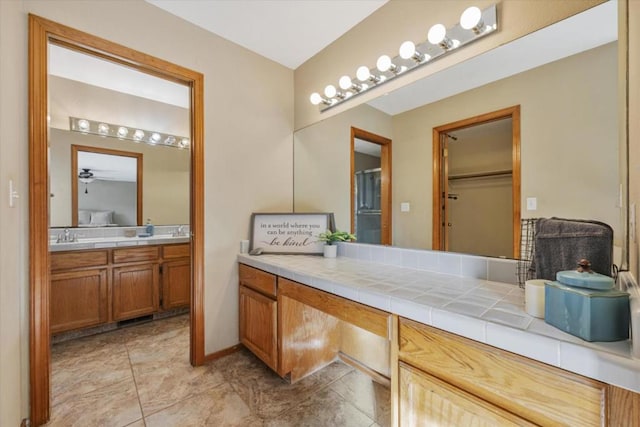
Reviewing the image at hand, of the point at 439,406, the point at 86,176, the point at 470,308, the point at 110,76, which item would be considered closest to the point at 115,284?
the point at 86,176

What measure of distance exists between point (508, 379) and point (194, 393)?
164cm

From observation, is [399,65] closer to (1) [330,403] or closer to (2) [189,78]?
(2) [189,78]

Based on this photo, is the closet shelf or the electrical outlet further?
the closet shelf

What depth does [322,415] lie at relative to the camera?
142cm

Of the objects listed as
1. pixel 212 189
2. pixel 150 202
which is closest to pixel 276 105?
pixel 212 189

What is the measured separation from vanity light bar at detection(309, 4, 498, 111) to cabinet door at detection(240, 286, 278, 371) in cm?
155

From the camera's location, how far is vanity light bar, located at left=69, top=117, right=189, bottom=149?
8.46 ft

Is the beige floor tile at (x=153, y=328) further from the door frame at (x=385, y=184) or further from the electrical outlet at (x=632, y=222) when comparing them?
the electrical outlet at (x=632, y=222)

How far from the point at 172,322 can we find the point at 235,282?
1168 mm

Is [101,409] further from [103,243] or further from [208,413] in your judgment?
[103,243]

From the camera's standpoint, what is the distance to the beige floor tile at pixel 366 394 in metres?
1.45

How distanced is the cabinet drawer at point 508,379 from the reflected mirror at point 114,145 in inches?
108

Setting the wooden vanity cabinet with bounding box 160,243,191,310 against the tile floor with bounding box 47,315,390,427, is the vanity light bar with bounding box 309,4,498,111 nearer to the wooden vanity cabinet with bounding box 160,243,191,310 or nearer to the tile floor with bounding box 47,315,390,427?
the tile floor with bounding box 47,315,390,427

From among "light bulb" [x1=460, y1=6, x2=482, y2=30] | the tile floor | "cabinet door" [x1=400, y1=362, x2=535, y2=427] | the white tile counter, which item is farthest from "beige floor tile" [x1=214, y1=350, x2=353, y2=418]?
"light bulb" [x1=460, y1=6, x2=482, y2=30]
